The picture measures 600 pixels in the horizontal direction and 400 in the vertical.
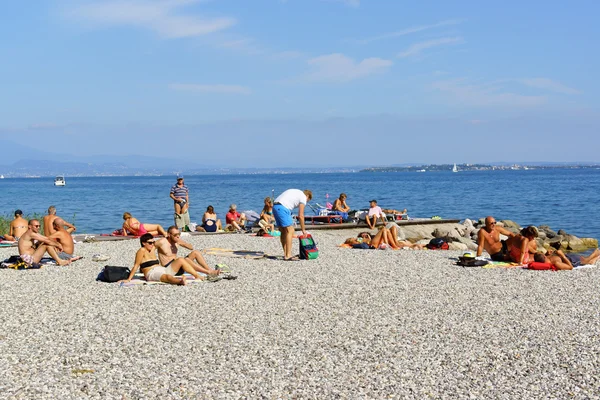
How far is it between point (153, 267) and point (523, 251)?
7.09 m

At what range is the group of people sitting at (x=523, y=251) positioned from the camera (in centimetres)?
1310

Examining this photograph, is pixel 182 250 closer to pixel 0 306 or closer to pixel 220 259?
pixel 220 259

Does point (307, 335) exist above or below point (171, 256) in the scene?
below

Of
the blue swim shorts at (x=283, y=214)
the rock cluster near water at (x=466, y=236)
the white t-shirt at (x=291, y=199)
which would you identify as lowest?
the rock cluster near water at (x=466, y=236)

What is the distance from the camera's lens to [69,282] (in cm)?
1159

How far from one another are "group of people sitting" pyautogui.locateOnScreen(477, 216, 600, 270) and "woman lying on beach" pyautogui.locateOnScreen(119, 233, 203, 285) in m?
6.16

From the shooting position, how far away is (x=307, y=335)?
25.3ft

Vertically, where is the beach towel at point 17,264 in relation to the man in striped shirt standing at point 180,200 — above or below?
below

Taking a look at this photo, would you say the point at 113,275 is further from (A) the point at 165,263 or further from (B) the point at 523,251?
(B) the point at 523,251

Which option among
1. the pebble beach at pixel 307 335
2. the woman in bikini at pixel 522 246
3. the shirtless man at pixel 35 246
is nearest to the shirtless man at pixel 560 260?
the woman in bikini at pixel 522 246

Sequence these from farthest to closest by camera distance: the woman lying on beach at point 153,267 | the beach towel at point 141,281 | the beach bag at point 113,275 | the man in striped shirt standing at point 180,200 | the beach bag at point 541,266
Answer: the man in striped shirt standing at point 180,200, the beach bag at point 541,266, the beach bag at point 113,275, the woman lying on beach at point 153,267, the beach towel at point 141,281

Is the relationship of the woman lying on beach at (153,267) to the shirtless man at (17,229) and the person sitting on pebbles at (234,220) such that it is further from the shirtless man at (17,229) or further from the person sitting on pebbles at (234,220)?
the person sitting on pebbles at (234,220)

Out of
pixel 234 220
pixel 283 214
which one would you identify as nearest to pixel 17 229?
pixel 234 220

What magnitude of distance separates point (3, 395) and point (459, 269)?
9.18 metres
